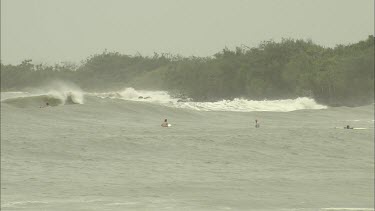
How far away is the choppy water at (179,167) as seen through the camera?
1309 centimetres

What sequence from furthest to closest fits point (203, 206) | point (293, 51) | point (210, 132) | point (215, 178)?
point (293, 51)
point (210, 132)
point (215, 178)
point (203, 206)

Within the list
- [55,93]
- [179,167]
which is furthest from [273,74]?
[179,167]

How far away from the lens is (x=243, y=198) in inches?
530

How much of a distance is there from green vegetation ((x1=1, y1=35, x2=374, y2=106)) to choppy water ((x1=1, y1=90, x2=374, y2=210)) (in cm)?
3379

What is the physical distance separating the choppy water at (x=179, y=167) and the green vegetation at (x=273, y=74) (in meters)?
33.8

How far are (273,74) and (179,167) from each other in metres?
58.4

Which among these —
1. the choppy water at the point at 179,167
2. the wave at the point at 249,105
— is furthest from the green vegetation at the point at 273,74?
the choppy water at the point at 179,167

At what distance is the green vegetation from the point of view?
222ft

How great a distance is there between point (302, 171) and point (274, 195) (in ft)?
13.4

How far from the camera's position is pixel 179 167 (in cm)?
1852

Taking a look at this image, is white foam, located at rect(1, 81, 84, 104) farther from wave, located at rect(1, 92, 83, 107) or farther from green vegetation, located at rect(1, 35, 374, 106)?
green vegetation, located at rect(1, 35, 374, 106)

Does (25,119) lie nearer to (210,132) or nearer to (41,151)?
(210,132)

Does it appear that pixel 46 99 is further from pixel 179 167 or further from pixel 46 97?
pixel 179 167

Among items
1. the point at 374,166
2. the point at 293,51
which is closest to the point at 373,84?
the point at 293,51
